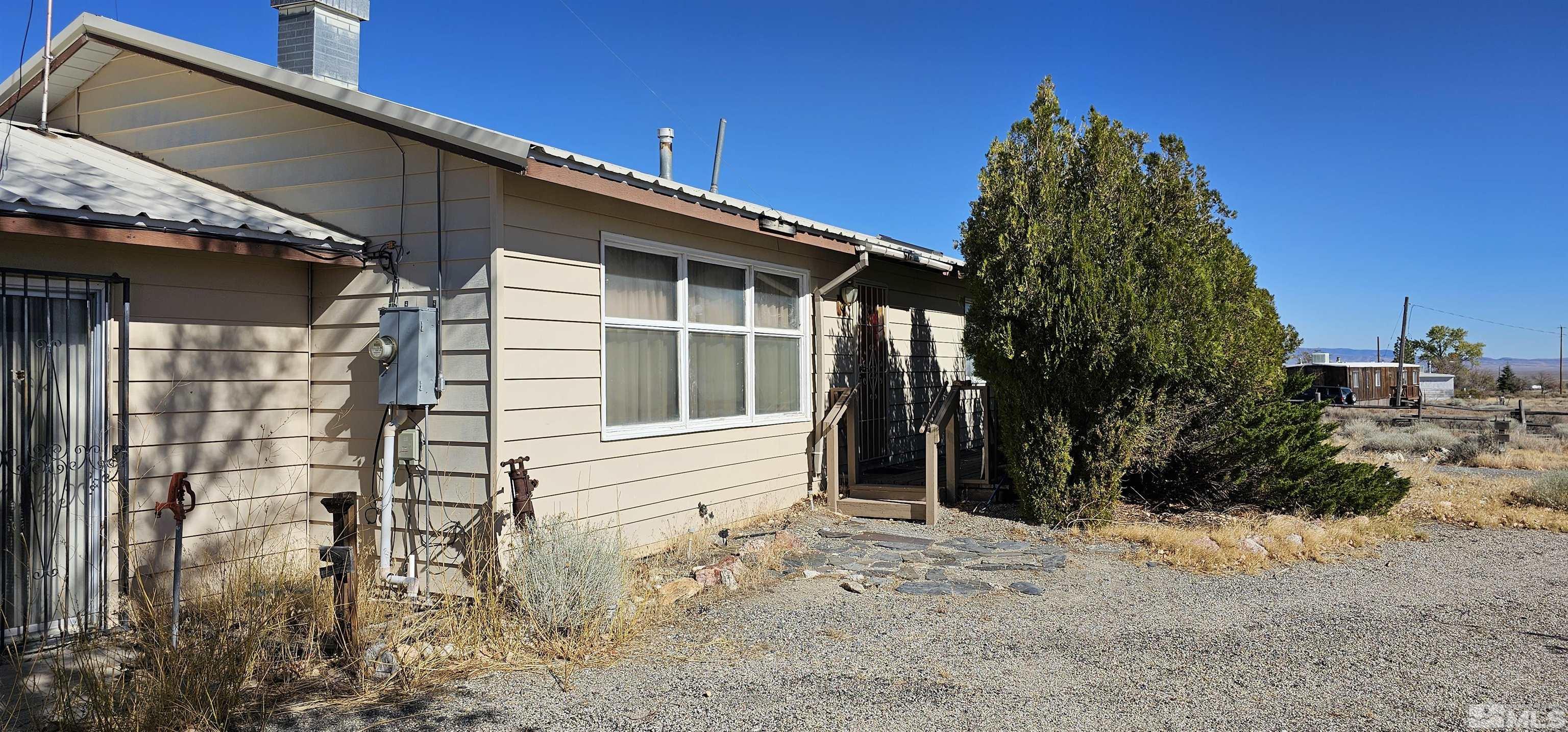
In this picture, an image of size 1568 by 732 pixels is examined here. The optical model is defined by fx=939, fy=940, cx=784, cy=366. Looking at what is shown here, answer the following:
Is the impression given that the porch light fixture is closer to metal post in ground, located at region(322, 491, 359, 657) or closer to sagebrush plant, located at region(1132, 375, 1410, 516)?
sagebrush plant, located at region(1132, 375, 1410, 516)

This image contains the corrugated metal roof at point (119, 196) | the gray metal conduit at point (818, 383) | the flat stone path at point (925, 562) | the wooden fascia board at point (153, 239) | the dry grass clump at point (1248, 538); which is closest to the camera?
the wooden fascia board at point (153, 239)

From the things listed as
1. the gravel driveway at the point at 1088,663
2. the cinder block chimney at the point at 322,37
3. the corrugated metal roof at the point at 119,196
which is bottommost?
the gravel driveway at the point at 1088,663

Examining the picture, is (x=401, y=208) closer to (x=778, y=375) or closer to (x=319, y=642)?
(x=319, y=642)

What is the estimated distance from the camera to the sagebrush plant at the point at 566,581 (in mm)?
4602

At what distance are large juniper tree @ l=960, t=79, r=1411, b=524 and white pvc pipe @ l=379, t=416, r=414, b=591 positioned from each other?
183 inches

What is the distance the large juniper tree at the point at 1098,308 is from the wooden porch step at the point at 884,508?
90 centimetres

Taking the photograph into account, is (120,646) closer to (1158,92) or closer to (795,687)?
(795,687)

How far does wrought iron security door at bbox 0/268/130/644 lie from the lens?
14.6 ft

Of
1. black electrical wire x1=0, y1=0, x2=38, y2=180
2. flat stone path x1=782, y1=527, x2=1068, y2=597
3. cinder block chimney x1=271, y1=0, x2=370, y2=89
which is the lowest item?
flat stone path x1=782, y1=527, x2=1068, y2=597

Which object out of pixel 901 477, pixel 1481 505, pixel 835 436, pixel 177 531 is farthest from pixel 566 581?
pixel 1481 505

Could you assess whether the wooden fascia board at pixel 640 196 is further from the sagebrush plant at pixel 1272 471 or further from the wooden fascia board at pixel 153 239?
the sagebrush plant at pixel 1272 471

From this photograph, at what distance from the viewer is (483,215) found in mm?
5383

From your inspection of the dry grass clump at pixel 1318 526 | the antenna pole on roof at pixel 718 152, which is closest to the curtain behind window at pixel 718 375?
the dry grass clump at pixel 1318 526

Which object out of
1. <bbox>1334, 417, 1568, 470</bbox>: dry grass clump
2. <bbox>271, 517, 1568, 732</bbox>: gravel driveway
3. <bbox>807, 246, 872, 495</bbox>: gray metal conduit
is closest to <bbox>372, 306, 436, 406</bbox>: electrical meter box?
<bbox>271, 517, 1568, 732</bbox>: gravel driveway
